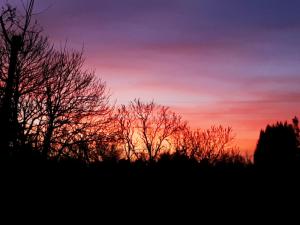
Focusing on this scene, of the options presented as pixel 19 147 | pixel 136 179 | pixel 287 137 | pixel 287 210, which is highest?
pixel 287 137

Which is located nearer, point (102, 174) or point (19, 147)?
point (102, 174)

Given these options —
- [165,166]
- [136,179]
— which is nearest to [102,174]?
[136,179]

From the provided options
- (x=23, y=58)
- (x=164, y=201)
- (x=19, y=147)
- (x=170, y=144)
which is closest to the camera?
(x=164, y=201)

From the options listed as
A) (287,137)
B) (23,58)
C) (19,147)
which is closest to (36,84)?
(23,58)

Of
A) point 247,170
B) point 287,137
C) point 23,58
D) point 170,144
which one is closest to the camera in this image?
point 247,170

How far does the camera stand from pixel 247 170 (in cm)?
1467

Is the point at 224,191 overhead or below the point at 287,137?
below

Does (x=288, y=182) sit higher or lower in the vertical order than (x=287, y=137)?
lower

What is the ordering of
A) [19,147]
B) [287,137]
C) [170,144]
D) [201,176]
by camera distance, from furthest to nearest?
1. [170,144]
2. [287,137]
3. [19,147]
4. [201,176]

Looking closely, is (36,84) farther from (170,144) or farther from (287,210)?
(170,144)

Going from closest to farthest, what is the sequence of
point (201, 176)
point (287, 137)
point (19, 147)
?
point (201, 176) < point (19, 147) < point (287, 137)

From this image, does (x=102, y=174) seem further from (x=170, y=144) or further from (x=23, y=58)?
(x=170, y=144)

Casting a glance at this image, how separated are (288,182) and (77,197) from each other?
6774 millimetres

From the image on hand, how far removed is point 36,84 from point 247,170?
16.2 m
